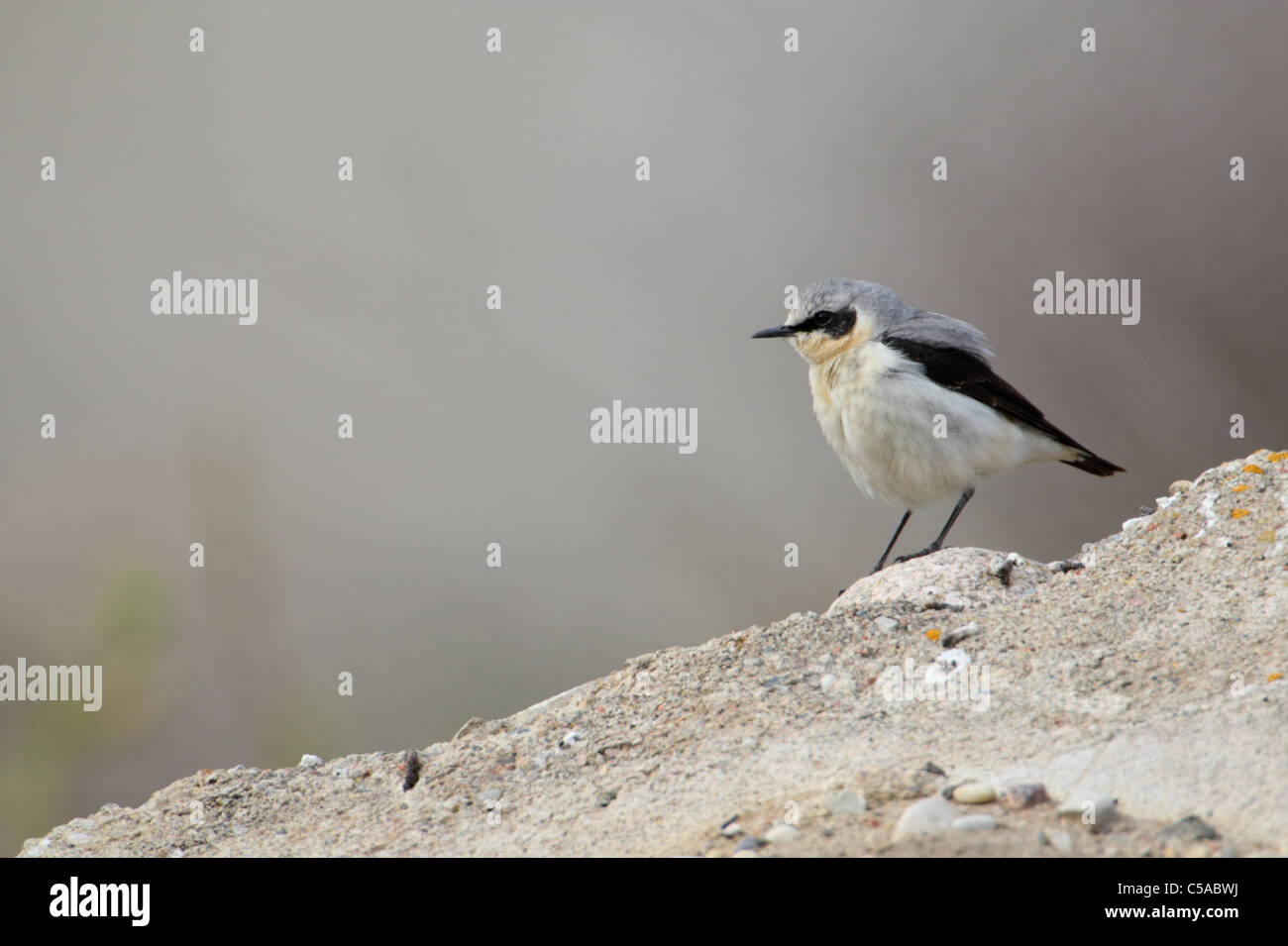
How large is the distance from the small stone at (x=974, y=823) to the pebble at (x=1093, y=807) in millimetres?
181

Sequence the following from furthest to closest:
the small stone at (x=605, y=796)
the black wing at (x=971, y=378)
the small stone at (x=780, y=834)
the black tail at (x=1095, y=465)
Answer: the black tail at (x=1095, y=465) < the black wing at (x=971, y=378) < the small stone at (x=605, y=796) < the small stone at (x=780, y=834)

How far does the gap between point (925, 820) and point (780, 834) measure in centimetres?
34

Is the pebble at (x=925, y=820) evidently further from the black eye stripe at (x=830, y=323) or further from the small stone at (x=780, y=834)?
the black eye stripe at (x=830, y=323)

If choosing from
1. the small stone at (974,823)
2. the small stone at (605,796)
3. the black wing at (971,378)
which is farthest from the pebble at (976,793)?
the black wing at (971,378)

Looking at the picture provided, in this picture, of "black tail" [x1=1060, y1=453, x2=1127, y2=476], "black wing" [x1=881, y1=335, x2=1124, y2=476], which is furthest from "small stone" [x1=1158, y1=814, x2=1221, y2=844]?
"black tail" [x1=1060, y1=453, x2=1127, y2=476]

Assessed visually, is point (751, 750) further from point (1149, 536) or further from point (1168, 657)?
point (1149, 536)

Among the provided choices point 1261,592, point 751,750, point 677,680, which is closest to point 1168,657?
point 1261,592

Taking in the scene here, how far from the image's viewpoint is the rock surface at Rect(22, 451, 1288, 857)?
289cm

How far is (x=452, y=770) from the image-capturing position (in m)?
3.94

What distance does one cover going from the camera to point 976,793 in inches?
116

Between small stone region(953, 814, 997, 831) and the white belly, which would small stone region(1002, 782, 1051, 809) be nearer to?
small stone region(953, 814, 997, 831)

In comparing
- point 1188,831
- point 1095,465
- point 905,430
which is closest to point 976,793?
point 1188,831

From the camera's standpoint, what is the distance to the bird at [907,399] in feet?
21.1

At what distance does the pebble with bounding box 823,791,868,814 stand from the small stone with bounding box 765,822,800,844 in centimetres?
14
